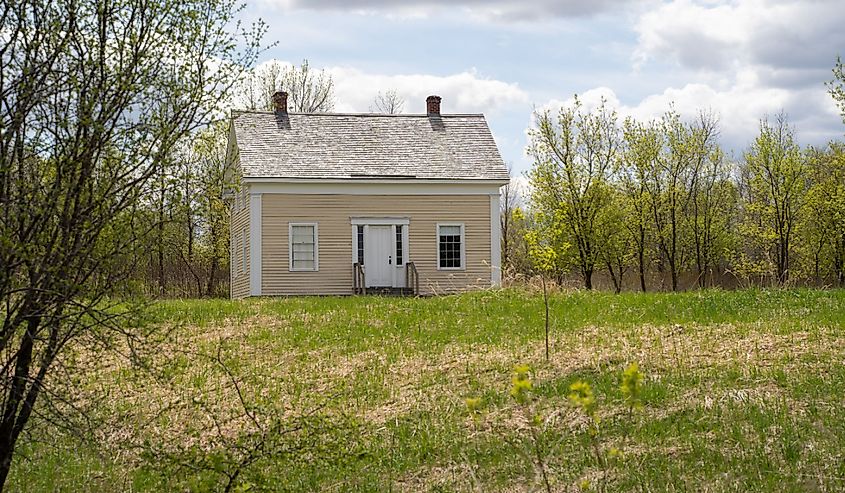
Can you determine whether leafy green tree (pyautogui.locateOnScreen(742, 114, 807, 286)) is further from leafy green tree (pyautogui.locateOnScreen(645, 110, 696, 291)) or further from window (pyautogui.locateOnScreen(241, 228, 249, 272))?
window (pyautogui.locateOnScreen(241, 228, 249, 272))

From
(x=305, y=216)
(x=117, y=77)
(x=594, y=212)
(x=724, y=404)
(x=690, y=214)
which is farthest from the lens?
(x=690, y=214)

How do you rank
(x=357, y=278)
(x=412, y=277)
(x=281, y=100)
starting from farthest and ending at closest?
(x=281, y=100)
(x=412, y=277)
(x=357, y=278)

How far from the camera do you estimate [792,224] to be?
39875 mm

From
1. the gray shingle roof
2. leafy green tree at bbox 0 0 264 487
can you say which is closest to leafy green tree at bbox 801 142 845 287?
the gray shingle roof

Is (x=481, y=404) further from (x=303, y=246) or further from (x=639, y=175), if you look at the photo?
(x=639, y=175)

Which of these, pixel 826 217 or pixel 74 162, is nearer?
pixel 74 162

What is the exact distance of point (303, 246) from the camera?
89.9 ft

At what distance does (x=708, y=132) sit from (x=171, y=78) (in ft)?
118

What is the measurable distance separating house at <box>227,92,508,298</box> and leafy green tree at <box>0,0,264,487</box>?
18502 millimetres

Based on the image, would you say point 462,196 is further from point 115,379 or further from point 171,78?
point 171,78

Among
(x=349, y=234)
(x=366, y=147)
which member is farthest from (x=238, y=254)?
(x=366, y=147)

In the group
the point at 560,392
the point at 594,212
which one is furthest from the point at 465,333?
the point at 594,212

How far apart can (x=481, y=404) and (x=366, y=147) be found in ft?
Result: 60.3

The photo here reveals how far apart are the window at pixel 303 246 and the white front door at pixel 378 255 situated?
144 cm
